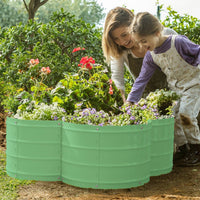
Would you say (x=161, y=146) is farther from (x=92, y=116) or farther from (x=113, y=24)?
(x=113, y=24)

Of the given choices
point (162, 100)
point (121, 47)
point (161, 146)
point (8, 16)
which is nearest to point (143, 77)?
point (162, 100)

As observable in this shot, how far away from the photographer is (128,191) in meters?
2.65

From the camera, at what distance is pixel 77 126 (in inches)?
101

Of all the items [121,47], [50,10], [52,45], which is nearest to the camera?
[121,47]

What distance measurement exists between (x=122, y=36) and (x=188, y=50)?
2.16ft

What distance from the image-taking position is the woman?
3305mm

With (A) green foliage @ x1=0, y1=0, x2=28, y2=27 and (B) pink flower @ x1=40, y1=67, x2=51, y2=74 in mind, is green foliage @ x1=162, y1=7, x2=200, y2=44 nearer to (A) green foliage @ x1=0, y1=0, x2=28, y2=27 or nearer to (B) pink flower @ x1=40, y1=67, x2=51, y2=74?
(B) pink flower @ x1=40, y1=67, x2=51, y2=74

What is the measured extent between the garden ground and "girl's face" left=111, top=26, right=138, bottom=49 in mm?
1378

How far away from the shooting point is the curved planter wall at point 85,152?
255 centimetres

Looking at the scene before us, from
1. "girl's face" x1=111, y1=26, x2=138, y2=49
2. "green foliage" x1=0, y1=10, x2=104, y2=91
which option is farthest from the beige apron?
"green foliage" x1=0, y1=10, x2=104, y2=91

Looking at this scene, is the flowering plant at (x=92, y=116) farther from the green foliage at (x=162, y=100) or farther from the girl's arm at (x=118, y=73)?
the girl's arm at (x=118, y=73)

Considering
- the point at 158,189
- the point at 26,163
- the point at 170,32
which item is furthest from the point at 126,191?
the point at 170,32

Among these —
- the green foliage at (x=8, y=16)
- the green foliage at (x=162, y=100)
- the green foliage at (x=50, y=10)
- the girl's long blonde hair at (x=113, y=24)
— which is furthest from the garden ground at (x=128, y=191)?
the green foliage at (x=8, y=16)

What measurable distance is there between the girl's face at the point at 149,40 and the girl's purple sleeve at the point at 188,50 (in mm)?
198
